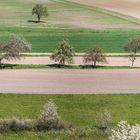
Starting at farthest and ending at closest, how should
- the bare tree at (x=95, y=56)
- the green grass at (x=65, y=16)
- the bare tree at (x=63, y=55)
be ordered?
the green grass at (x=65, y=16) < the bare tree at (x=63, y=55) < the bare tree at (x=95, y=56)

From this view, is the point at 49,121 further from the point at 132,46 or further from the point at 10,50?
the point at 132,46

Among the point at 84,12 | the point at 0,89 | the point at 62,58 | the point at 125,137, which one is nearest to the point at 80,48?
the point at 62,58

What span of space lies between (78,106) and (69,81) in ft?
27.5

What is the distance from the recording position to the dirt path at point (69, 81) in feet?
133

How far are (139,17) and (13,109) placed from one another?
1995 inches

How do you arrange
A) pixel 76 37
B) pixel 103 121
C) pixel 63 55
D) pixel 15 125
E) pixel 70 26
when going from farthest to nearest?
1. pixel 70 26
2. pixel 76 37
3. pixel 63 55
4. pixel 103 121
5. pixel 15 125

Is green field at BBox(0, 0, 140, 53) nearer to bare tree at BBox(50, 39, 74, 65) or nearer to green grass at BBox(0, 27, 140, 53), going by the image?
green grass at BBox(0, 27, 140, 53)

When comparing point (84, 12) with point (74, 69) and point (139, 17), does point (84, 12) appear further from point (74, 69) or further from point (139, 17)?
point (74, 69)

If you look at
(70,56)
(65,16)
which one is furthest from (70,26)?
(70,56)

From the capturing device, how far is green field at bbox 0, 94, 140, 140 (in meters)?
32.5

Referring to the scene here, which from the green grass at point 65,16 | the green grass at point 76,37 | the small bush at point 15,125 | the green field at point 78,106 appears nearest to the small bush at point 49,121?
the small bush at point 15,125

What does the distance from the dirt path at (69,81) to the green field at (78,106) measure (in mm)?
2146

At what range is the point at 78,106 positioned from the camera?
115 feet

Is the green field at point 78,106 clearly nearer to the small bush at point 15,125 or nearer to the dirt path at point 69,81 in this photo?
the small bush at point 15,125
